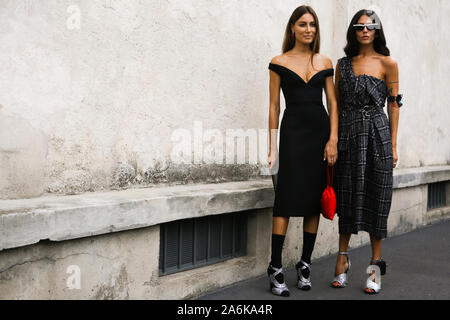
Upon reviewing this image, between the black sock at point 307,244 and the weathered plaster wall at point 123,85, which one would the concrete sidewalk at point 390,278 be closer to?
the black sock at point 307,244

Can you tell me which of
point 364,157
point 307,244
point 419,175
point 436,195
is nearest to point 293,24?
point 364,157

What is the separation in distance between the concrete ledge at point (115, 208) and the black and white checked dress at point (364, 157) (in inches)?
23.7

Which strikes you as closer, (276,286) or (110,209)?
(110,209)

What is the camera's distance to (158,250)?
9.95ft

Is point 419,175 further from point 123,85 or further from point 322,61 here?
point 123,85

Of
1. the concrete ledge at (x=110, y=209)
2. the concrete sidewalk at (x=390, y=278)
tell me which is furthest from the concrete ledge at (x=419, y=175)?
the concrete ledge at (x=110, y=209)

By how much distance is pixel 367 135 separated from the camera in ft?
11.4

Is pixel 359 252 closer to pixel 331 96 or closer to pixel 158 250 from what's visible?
pixel 331 96

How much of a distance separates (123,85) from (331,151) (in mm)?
1441

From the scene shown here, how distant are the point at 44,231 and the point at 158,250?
84 cm

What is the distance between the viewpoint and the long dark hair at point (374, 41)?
138 inches

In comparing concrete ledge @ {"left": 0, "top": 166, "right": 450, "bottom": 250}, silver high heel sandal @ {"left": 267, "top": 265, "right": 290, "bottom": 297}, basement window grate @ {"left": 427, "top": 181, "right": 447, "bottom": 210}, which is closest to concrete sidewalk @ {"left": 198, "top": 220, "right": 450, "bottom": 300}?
silver high heel sandal @ {"left": 267, "top": 265, "right": 290, "bottom": 297}
